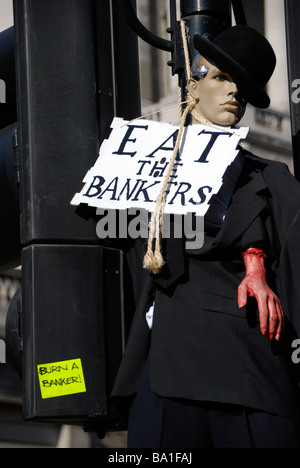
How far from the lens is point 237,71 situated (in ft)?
10.7

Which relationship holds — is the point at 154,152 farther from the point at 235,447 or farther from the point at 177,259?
the point at 235,447

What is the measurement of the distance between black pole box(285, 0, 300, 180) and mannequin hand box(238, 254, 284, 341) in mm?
484

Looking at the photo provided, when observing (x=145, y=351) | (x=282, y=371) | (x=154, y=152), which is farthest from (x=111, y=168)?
(x=282, y=371)

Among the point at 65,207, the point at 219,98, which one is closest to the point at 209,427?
the point at 65,207

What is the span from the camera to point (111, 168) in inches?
131

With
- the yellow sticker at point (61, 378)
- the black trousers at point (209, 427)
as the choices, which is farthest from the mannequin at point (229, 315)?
the yellow sticker at point (61, 378)

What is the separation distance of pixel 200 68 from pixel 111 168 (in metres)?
0.42

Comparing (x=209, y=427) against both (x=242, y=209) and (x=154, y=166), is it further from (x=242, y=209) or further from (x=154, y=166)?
(x=154, y=166)

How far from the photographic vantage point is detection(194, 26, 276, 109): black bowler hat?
10.7 ft

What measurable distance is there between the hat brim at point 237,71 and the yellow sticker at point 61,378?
0.93 meters

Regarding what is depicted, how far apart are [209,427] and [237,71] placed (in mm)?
1035

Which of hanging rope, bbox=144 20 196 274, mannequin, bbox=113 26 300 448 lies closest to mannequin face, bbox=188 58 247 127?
mannequin, bbox=113 26 300 448

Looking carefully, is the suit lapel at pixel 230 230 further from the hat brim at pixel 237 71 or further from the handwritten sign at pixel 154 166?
the hat brim at pixel 237 71

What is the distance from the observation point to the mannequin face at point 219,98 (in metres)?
3.35
